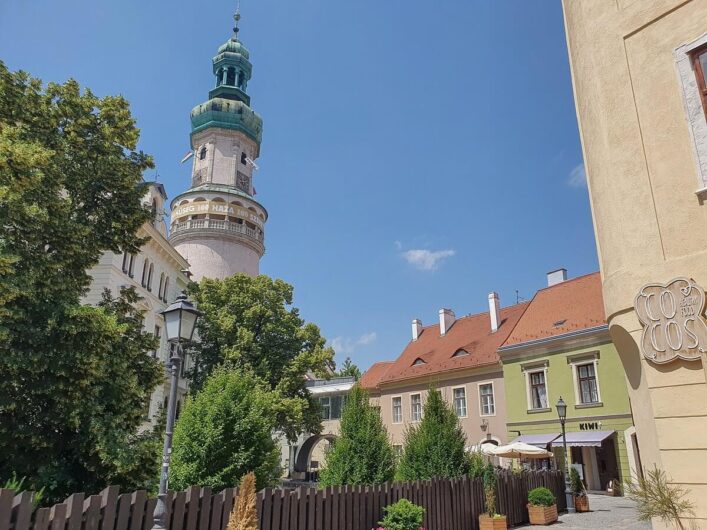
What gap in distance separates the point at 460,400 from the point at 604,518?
1671cm

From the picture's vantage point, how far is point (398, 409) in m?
36.3

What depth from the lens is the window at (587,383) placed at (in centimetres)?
2537

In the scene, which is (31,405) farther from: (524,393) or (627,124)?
(524,393)

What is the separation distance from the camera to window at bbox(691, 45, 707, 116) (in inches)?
270

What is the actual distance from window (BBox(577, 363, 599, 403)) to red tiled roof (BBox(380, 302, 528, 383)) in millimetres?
5384

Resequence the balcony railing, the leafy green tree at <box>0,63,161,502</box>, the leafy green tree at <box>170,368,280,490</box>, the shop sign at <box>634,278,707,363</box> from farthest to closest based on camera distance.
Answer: the balcony railing, the leafy green tree at <box>170,368,280,490</box>, the leafy green tree at <box>0,63,161,502</box>, the shop sign at <box>634,278,707,363</box>

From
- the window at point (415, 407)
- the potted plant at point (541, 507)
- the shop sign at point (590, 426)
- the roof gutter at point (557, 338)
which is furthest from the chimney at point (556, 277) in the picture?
the potted plant at point (541, 507)

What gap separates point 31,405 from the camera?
11820 mm

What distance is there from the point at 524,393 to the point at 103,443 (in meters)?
22.6

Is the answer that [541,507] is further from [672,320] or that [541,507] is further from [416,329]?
[416,329]

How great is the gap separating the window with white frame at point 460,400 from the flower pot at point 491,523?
1954cm

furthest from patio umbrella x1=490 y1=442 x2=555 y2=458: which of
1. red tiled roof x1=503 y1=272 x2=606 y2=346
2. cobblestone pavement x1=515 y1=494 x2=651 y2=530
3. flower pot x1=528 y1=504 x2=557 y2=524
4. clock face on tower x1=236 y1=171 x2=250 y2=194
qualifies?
clock face on tower x1=236 y1=171 x2=250 y2=194

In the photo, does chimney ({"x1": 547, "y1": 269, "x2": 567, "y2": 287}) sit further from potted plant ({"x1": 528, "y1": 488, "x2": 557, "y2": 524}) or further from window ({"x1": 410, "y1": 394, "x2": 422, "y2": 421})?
potted plant ({"x1": 528, "y1": 488, "x2": 557, "y2": 524})

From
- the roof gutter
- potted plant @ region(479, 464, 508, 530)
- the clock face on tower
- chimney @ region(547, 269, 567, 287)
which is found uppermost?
the clock face on tower
